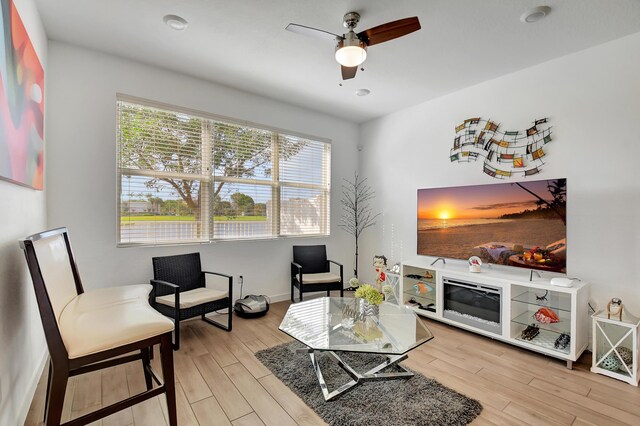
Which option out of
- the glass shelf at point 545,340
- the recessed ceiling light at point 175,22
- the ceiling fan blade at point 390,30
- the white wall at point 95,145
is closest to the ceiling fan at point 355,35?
the ceiling fan blade at point 390,30

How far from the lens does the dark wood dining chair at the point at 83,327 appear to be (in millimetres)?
1359

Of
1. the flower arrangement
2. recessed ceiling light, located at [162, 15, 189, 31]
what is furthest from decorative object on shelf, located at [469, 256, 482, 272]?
recessed ceiling light, located at [162, 15, 189, 31]

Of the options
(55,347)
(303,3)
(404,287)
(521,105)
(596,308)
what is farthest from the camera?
(404,287)

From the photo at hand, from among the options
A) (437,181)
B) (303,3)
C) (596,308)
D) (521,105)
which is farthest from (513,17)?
(596,308)

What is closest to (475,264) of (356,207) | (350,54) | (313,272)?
(313,272)

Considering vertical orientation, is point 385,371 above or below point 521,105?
below

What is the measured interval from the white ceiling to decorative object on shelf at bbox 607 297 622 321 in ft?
7.16

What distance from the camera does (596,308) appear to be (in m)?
2.60

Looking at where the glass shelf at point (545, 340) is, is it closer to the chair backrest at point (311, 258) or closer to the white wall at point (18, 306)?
the chair backrest at point (311, 258)

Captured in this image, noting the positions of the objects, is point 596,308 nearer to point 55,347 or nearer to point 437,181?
point 437,181

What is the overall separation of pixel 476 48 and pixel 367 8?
1180 mm

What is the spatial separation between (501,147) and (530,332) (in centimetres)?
189

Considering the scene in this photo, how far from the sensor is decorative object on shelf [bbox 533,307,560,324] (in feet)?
8.66

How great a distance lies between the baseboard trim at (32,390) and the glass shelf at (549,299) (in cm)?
367
